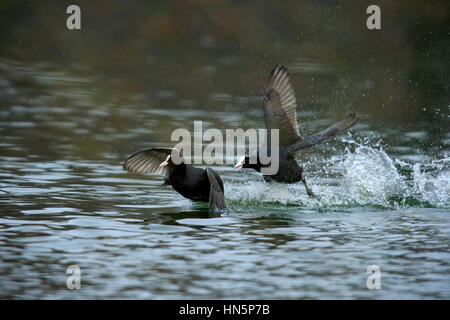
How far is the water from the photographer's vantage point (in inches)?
232

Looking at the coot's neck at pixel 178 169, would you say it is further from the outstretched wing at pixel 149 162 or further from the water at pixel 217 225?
the water at pixel 217 225

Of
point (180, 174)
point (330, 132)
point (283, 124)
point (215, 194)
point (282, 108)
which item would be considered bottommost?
point (215, 194)

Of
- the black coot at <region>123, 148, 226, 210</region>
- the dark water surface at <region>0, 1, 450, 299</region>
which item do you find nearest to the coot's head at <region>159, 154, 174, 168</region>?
the black coot at <region>123, 148, 226, 210</region>

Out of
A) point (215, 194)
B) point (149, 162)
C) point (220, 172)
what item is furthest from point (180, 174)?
point (220, 172)

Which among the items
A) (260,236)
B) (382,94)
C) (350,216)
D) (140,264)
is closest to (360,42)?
(382,94)

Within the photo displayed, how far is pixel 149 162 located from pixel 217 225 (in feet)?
4.00

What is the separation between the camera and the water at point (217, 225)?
590 cm

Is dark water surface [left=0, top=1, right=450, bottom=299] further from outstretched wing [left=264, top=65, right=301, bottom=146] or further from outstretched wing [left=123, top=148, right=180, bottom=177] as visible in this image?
outstretched wing [left=264, top=65, right=301, bottom=146]

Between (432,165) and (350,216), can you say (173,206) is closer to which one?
(350,216)

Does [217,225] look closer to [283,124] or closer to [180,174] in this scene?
[180,174]

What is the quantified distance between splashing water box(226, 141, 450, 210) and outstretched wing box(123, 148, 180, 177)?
2.76 feet

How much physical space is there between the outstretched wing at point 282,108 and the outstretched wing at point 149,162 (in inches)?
53.8

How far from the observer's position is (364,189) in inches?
344

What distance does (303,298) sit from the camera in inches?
222
